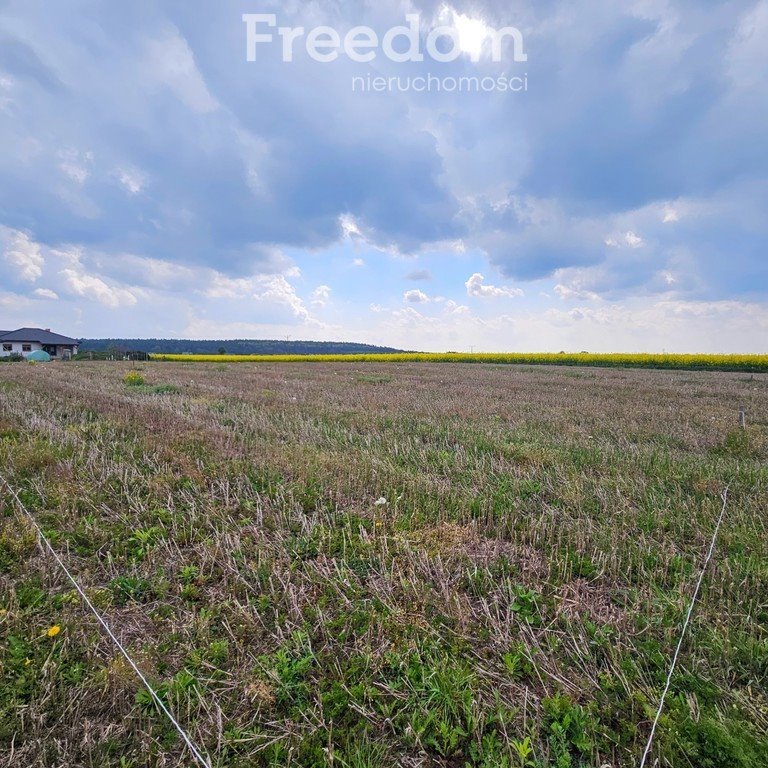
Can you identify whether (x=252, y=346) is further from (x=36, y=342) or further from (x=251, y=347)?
(x=36, y=342)

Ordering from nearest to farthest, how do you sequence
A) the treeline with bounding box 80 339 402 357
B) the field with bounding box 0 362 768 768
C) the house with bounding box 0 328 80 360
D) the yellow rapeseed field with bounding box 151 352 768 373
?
the field with bounding box 0 362 768 768, the yellow rapeseed field with bounding box 151 352 768 373, the house with bounding box 0 328 80 360, the treeline with bounding box 80 339 402 357

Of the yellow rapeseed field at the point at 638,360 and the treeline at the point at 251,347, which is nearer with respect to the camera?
the yellow rapeseed field at the point at 638,360

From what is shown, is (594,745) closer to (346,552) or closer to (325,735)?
(325,735)

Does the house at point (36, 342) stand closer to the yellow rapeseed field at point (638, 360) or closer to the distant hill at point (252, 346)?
the distant hill at point (252, 346)

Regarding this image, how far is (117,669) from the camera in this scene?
2.07 meters

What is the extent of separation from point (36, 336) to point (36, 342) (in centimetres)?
201

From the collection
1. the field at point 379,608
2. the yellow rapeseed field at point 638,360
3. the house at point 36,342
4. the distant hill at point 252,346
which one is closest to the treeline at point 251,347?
the distant hill at point 252,346

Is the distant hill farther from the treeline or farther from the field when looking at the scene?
the field

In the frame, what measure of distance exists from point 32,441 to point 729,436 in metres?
11.3

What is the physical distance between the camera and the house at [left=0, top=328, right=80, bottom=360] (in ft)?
241

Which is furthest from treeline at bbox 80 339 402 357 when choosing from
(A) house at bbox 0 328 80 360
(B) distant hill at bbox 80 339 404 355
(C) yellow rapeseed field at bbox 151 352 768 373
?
(C) yellow rapeseed field at bbox 151 352 768 373

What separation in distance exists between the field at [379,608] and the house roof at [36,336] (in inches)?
3747

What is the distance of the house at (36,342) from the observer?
73.4 meters

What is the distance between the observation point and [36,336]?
76.6 meters
